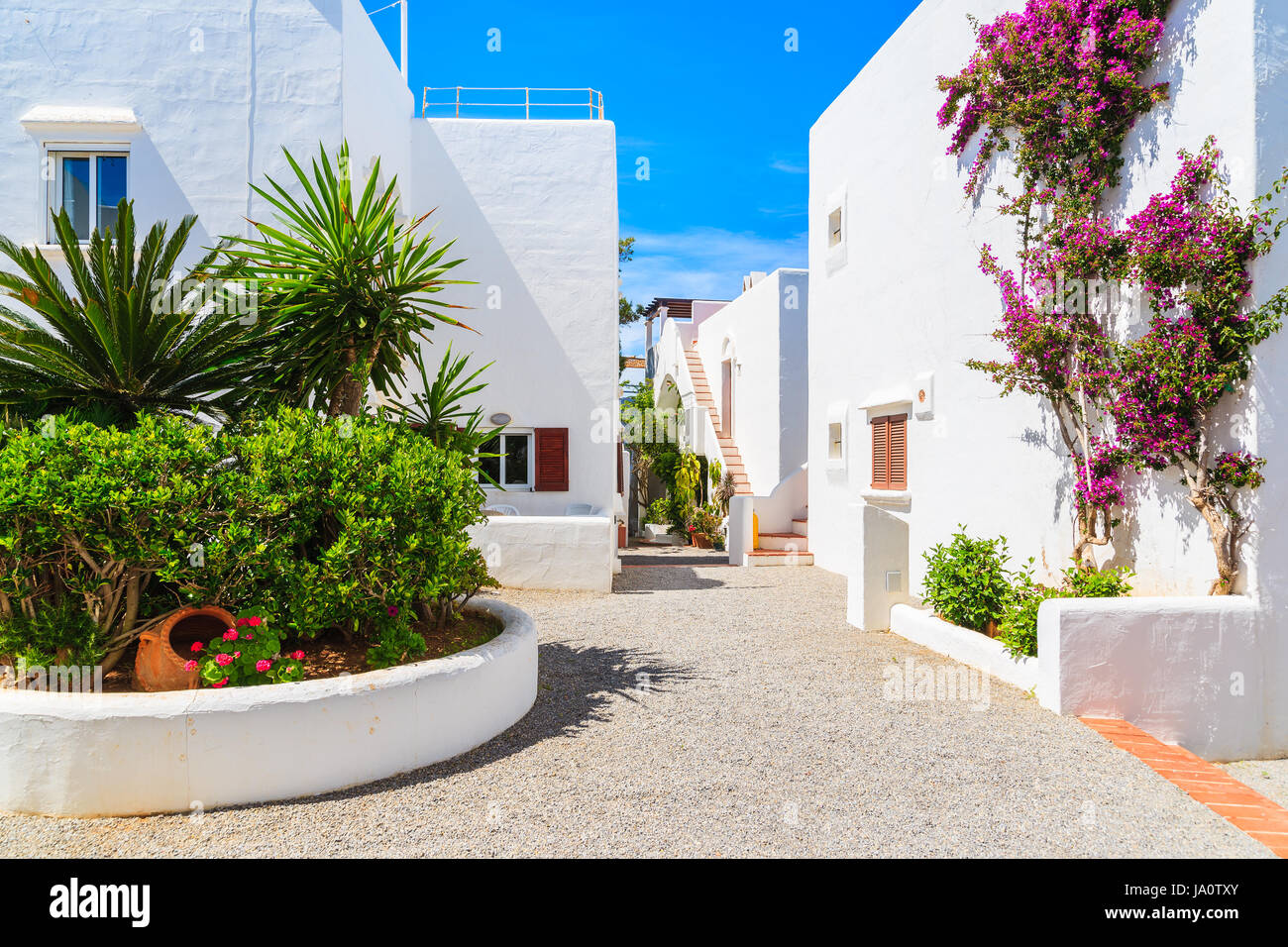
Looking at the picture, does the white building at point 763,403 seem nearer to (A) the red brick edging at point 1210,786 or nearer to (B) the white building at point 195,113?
(B) the white building at point 195,113

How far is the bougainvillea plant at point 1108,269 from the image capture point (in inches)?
230

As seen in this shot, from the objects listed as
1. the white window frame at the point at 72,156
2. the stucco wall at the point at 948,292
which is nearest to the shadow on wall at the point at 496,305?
the white window frame at the point at 72,156

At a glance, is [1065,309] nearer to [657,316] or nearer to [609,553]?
[609,553]

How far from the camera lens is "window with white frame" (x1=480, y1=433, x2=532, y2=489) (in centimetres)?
1360

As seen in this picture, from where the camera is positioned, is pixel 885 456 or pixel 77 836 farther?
pixel 885 456

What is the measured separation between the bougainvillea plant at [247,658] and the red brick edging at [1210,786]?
4958 mm

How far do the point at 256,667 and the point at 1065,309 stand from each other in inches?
277

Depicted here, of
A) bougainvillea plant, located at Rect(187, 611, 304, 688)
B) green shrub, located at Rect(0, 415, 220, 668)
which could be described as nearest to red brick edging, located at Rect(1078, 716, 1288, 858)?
bougainvillea plant, located at Rect(187, 611, 304, 688)

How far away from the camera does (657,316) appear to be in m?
31.2

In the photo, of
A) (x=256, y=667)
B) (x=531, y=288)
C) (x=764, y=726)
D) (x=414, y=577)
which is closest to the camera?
(x=256, y=667)

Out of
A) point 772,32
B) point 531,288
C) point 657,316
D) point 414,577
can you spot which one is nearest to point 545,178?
point 531,288

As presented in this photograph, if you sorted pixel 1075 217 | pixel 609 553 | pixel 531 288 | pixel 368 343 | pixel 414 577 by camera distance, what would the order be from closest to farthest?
pixel 414 577 → pixel 368 343 → pixel 1075 217 → pixel 609 553 → pixel 531 288

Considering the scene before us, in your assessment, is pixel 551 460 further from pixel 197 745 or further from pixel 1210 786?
pixel 1210 786

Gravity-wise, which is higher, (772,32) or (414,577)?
(772,32)
